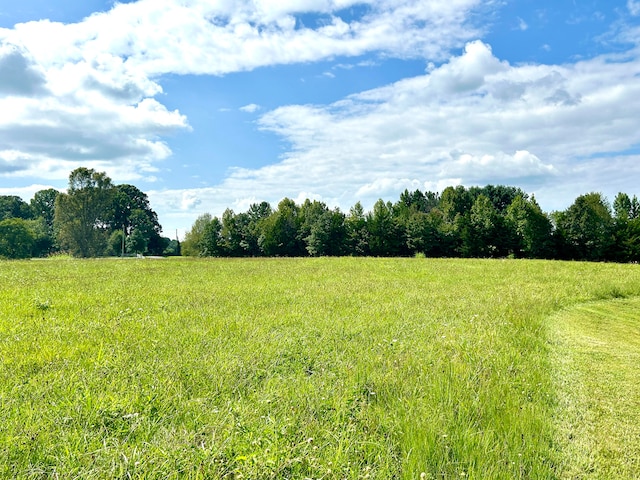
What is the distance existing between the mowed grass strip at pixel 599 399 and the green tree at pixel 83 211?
6516 centimetres

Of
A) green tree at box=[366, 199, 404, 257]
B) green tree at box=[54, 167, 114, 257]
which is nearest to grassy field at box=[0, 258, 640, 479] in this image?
green tree at box=[366, 199, 404, 257]

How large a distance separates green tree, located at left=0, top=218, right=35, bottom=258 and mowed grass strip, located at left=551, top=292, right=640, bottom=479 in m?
78.4

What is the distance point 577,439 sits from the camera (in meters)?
3.63

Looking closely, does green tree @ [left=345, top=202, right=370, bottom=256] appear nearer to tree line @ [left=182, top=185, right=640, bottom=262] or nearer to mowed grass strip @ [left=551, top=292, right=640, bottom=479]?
tree line @ [left=182, top=185, right=640, bottom=262]

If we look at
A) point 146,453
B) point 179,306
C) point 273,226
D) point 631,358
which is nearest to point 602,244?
point 273,226

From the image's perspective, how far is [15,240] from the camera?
63.8 meters

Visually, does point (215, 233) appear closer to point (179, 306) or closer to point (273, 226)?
point (273, 226)

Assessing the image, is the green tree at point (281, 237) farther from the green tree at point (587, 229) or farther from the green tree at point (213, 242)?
the green tree at point (587, 229)

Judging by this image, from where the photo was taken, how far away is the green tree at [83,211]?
57.0m

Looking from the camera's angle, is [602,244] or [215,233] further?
[215,233]

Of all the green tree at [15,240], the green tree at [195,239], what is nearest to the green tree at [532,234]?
the green tree at [195,239]

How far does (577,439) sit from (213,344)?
15.7 ft

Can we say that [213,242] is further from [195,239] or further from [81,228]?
[81,228]

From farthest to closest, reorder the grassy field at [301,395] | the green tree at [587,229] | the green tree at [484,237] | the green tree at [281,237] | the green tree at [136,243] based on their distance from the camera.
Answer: the green tree at [136,243] → the green tree at [281,237] → the green tree at [484,237] → the green tree at [587,229] → the grassy field at [301,395]
